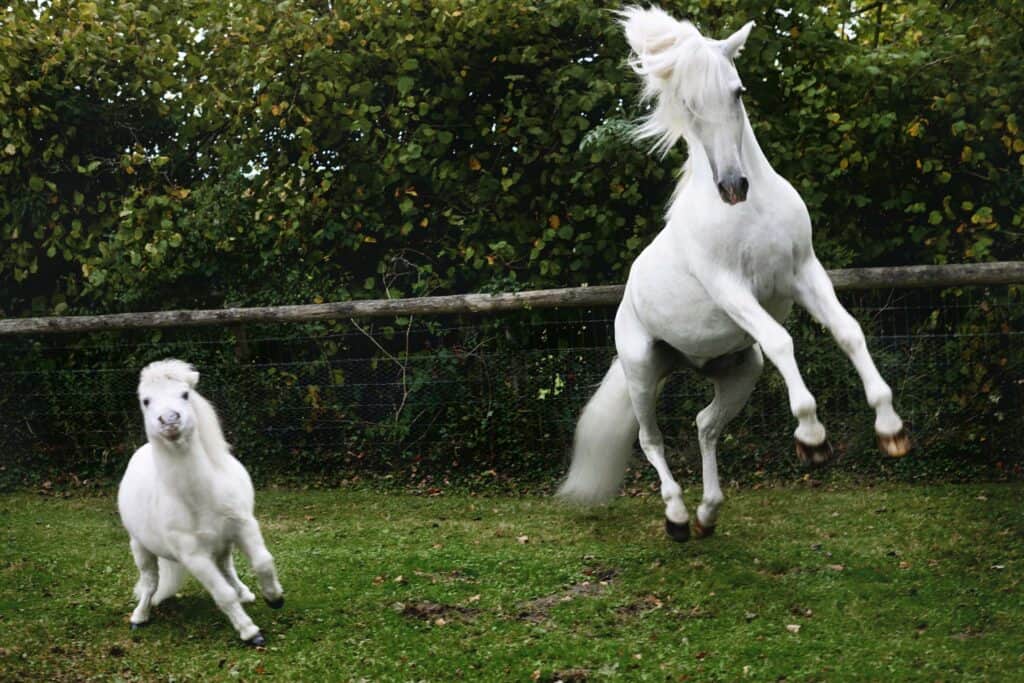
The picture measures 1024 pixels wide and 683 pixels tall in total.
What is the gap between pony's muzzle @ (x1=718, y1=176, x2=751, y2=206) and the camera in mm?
4387

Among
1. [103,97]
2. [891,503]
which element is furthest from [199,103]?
[891,503]

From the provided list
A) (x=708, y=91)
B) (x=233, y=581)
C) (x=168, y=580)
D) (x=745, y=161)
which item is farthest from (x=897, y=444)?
(x=168, y=580)

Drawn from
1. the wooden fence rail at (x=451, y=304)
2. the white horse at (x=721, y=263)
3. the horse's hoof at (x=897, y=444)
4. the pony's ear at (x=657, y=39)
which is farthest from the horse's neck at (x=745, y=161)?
the wooden fence rail at (x=451, y=304)

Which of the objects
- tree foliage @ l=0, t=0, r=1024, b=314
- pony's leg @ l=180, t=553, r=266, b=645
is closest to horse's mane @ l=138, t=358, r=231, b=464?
pony's leg @ l=180, t=553, r=266, b=645

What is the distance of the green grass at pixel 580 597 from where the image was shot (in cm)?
445

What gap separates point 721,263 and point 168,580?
2820 millimetres

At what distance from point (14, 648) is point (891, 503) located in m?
4.52

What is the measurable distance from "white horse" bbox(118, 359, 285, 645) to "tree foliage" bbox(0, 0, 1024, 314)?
3347 mm

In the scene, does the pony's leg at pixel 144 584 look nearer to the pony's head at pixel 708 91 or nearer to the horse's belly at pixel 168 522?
the horse's belly at pixel 168 522

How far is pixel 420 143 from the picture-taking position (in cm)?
810

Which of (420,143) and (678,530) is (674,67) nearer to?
(678,530)

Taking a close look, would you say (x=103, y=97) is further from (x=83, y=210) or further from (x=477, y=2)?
(x=477, y=2)

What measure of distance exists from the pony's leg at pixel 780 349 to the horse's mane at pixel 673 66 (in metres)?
0.68

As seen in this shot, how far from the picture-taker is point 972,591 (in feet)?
16.3
